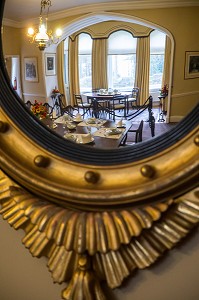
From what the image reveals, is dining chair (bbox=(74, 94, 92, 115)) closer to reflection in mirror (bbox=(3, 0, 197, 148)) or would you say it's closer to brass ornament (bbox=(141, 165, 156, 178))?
reflection in mirror (bbox=(3, 0, 197, 148))

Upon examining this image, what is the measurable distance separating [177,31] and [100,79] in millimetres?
163

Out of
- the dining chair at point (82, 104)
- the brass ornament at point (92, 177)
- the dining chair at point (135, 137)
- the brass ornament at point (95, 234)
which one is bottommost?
the brass ornament at point (95, 234)

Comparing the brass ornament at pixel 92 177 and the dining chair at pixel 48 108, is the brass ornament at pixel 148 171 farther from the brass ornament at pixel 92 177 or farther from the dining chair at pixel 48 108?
the dining chair at pixel 48 108

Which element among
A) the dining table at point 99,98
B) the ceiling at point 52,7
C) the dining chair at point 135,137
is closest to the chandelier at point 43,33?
the ceiling at point 52,7

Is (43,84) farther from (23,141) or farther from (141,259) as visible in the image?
(141,259)

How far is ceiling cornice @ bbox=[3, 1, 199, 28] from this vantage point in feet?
1.27

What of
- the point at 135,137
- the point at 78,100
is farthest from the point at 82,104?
the point at 135,137

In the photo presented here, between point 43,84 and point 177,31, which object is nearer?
point 177,31

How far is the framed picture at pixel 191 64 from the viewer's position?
0.38 metres

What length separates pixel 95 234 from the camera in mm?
408

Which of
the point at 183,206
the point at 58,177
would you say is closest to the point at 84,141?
the point at 58,177

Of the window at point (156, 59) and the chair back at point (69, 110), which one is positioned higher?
the window at point (156, 59)

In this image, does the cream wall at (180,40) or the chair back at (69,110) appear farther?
the chair back at (69,110)

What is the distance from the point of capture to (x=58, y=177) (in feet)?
1.45
